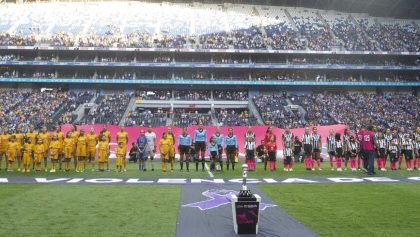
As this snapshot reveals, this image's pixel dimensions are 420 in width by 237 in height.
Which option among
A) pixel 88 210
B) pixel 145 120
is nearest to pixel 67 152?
pixel 88 210

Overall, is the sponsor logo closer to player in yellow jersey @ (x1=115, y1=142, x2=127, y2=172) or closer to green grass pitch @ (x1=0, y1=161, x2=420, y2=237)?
green grass pitch @ (x1=0, y1=161, x2=420, y2=237)

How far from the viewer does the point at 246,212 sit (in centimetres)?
737

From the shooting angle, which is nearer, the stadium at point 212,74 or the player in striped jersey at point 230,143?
the player in striped jersey at point 230,143

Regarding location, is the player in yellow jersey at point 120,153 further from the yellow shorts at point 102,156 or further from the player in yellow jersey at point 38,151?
the player in yellow jersey at point 38,151

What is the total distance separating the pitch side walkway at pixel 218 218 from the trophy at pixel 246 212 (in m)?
0.18

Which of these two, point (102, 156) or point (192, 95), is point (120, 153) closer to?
point (102, 156)

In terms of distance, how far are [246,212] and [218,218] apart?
1.41m

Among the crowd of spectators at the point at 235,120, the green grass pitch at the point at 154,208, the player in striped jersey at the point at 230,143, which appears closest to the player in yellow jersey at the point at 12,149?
the green grass pitch at the point at 154,208

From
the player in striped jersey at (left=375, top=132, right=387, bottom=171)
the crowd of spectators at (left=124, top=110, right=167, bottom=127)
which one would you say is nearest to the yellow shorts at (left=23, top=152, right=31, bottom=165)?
the player in striped jersey at (left=375, top=132, right=387, bottom=171)

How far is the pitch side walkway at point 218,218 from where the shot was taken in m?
7.49

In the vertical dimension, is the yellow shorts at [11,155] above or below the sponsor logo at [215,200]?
above

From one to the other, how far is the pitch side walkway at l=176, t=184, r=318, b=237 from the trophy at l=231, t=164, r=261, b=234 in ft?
0.58

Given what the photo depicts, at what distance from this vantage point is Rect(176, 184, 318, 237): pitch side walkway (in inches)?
295

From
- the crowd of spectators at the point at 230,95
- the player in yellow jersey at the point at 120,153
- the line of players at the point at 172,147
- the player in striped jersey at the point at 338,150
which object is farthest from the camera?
the crowd of spectators at the point at 230,95
